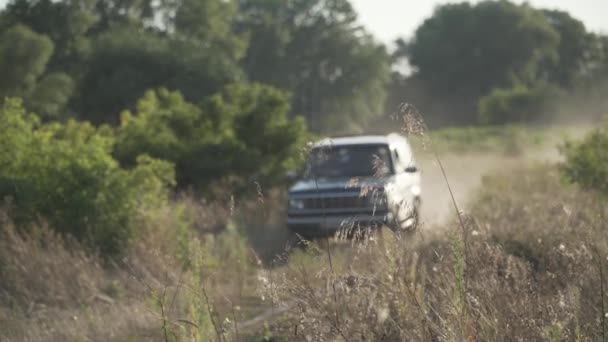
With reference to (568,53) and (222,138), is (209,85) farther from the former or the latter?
(568,53)

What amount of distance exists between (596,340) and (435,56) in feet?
293

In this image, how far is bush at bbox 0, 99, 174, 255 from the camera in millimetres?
10273

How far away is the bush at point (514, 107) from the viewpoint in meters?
68.8

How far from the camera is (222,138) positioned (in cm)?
1600

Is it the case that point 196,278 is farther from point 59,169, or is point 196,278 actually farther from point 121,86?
point 121,86

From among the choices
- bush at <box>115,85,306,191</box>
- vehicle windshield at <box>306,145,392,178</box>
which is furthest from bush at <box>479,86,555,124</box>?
vehicle windshield at <box>306,145,392,178</box>

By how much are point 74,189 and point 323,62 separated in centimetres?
6011

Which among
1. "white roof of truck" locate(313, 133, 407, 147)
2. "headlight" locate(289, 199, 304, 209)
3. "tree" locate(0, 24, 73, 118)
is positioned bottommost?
"headlight" locate(289, 199, 304, 209)

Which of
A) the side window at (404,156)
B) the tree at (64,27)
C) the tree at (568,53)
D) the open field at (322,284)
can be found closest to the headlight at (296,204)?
the open field at (322,284)

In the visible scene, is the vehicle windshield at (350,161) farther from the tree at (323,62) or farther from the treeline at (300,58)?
the tree at (323,62)

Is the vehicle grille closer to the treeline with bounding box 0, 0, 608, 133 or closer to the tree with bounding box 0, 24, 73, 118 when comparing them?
the treeline with bounding box 0, 0, 608, 133

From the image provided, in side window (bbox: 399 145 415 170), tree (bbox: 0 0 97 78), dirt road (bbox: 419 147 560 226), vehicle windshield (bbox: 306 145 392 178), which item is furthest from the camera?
tree (bbox: 0 0 97 78)

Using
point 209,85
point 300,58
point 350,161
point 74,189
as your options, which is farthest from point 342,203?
point 300,58

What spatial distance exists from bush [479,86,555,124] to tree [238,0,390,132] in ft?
29.7
